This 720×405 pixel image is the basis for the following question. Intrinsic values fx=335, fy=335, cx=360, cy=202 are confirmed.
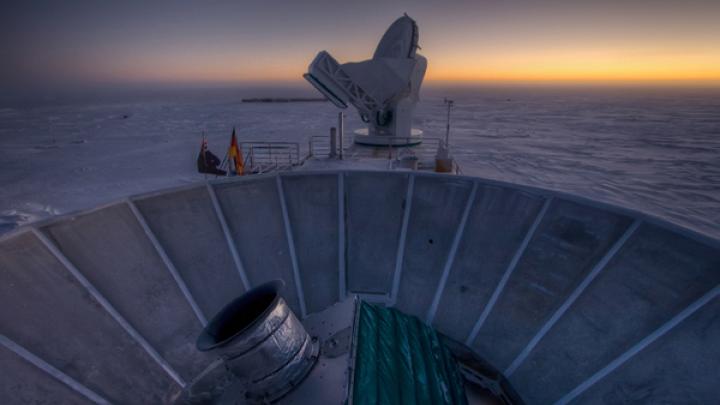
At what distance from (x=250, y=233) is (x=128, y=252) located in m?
2.29

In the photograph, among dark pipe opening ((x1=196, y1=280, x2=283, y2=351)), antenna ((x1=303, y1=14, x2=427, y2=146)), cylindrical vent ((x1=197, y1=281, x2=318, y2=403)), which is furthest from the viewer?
antenna ((x1=303, y1=14, x2=427, y2=146))

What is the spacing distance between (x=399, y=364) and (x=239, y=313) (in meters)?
2.43

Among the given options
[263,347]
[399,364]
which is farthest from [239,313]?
[399,364]

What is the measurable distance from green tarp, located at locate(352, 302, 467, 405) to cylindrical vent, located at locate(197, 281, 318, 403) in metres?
0.85

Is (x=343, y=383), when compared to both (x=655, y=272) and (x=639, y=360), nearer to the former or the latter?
(x=639, y=360)

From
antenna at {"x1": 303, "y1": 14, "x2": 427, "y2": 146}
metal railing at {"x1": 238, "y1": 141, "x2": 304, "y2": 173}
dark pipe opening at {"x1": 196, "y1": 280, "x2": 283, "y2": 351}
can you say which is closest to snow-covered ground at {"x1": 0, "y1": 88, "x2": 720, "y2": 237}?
metal railing at {"x1": 238, "y1": 141, "x2": 304, "y2": 173}

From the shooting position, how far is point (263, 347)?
4.16 m

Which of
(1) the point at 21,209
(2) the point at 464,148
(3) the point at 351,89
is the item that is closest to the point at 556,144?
(2) the point at 464,148

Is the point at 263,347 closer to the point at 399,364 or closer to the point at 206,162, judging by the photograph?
the point at 399,364

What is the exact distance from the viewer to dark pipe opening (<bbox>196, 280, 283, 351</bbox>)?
14.9 ft

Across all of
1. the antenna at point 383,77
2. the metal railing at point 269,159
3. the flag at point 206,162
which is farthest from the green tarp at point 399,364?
the antenna at point 383,77

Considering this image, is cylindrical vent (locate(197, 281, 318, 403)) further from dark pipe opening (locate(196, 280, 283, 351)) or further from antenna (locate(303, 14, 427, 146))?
antenna (locate(303, 14, 427, 146))

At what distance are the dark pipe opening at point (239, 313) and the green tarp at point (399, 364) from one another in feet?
4.52

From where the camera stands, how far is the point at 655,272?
17.9ft
